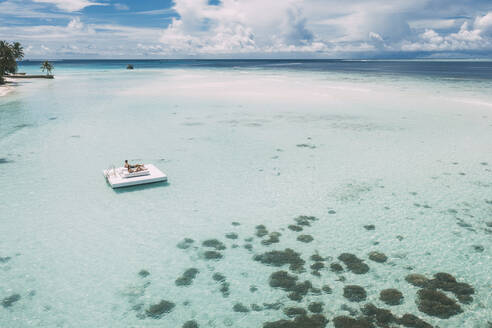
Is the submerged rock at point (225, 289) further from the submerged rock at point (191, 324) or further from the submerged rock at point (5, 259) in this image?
the submerged rock at point (5, 259)

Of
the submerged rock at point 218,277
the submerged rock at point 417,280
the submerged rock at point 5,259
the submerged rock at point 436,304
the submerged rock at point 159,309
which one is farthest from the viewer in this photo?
the submerged rock at point 5,259

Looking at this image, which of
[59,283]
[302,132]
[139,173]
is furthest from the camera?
[302,132]

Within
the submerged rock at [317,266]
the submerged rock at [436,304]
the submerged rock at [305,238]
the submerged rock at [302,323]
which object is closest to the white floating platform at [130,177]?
the submerged rock at [305,238]

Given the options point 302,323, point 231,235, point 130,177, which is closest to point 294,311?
point 302,323

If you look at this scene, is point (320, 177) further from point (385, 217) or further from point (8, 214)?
point (8, 214)

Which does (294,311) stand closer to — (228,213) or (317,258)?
(317,258)

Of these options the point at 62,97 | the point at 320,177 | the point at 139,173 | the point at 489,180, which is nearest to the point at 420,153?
the point at 489,180
